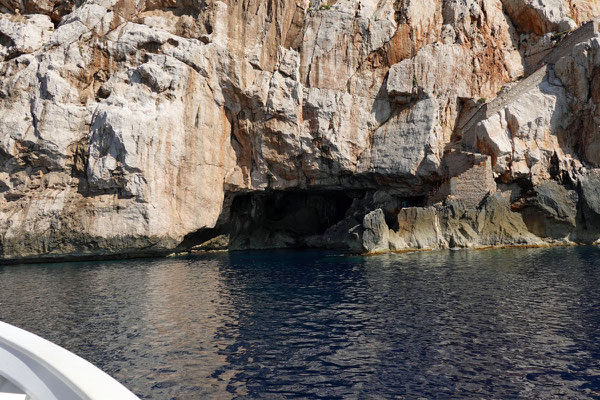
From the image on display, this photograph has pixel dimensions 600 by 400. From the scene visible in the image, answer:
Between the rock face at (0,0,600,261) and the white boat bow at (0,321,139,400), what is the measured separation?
33.1 m

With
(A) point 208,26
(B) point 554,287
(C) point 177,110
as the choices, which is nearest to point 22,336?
(B) point 554,287

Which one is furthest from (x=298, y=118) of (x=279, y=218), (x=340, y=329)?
(x=340, y=329)

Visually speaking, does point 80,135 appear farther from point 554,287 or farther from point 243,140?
point 554,287

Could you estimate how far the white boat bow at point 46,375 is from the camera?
2.87 m

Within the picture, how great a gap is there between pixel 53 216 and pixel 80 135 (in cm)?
709

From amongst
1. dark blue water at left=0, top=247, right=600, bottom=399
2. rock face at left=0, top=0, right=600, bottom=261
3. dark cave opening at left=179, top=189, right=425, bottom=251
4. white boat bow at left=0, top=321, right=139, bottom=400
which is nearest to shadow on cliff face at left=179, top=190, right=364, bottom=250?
dark cave opening at left=179, top=189, right=425, bottom=251

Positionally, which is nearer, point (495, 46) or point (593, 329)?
point (593, 329)

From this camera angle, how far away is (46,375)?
305cm

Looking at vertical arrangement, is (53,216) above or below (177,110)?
below

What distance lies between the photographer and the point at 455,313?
15266mm

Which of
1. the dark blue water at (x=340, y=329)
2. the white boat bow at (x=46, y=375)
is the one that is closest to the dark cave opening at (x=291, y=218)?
the dark blue water at (x=340, y=329)

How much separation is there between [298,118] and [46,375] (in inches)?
1533

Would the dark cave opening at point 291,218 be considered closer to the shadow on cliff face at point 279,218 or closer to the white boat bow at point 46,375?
the shadow on cliff face at point 279,218

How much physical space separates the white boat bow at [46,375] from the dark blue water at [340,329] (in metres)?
6.85
